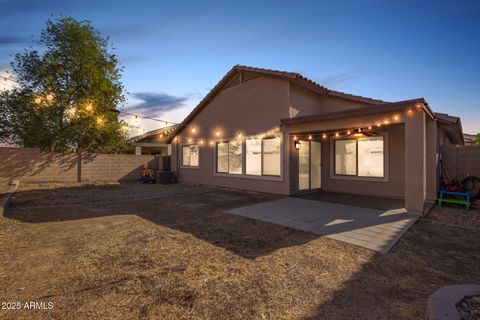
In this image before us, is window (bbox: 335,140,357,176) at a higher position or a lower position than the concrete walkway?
higher

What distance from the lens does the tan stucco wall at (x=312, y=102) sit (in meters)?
8.98

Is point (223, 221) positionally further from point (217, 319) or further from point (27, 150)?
point (27, 150)

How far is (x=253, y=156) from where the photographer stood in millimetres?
10094

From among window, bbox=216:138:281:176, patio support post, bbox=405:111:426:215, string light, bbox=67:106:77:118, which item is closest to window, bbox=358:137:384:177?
→ patio support post, bbox=405:111:426:215

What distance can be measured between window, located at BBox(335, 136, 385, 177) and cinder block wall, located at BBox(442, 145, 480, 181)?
7.92 ft

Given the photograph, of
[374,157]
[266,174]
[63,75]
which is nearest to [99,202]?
[266,174]

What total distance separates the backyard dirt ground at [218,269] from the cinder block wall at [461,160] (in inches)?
151

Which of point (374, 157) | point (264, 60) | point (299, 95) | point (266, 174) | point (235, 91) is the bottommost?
point (266, 174)

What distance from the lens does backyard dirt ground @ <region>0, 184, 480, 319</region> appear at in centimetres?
229

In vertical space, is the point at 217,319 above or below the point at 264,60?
below

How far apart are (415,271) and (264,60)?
11.6 metres

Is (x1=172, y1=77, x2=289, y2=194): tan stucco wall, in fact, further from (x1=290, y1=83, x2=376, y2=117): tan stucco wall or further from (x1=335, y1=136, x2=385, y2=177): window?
(x1=335, y1=136, x2=385, y2=177): window

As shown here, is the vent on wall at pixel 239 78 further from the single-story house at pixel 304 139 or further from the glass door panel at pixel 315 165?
the glass door panel at pixel 315 165

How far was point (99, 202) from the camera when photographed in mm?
8031
